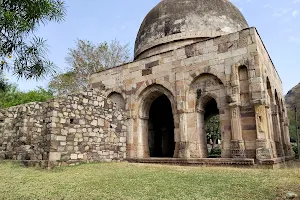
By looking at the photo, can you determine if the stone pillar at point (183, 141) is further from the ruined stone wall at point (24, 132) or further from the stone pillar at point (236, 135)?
the ruined stone wall at point (24, 132)

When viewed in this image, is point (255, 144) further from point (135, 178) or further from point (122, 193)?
point (122, 193)

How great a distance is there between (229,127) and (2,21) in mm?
6967

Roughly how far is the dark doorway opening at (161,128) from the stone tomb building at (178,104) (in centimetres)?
262

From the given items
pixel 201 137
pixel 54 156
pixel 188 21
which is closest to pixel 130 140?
pixel 201 137

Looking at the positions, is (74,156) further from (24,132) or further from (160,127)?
(160,127)

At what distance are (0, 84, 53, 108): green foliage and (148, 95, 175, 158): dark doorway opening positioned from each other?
1145cm

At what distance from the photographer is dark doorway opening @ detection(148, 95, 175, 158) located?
13198 millimetres

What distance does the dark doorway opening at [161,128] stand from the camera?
43.3 ft

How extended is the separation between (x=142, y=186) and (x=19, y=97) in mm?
21984

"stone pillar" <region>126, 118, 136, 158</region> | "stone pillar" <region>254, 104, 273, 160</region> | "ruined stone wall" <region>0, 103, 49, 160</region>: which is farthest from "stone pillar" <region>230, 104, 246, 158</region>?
"ruined stone wall" <region>0, 103, 49, 160</region>

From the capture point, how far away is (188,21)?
437 inches

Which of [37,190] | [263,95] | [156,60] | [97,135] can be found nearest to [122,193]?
[37,190]

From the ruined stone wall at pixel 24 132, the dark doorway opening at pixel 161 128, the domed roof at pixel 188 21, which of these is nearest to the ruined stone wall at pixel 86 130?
the ruined stone wall at pixel 24 132

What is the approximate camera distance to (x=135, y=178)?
5.41 metres
